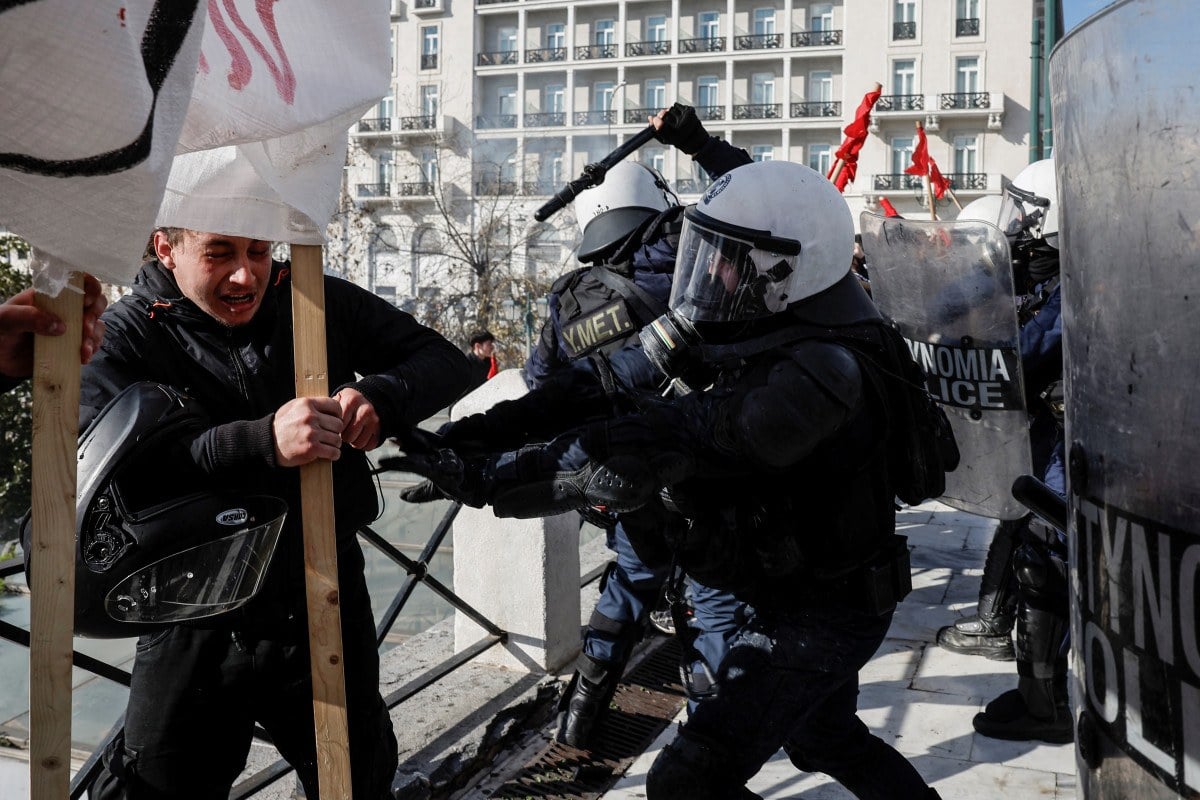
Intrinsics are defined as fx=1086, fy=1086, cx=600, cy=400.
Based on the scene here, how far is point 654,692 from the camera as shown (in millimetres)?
4414

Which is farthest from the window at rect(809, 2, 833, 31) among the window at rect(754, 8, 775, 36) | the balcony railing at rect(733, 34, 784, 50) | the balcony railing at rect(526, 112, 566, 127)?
the balcony railing at rect(526, 112, 566, 127)

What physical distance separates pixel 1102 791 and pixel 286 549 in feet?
5.40

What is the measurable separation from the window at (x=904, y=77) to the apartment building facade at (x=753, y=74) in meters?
0.06

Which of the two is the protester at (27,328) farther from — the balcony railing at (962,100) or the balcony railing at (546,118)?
the balcony railing at (962,100)

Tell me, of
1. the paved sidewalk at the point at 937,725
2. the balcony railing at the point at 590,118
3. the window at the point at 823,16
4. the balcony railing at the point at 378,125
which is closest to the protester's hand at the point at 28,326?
the paved sidewalk at the point at 937,725

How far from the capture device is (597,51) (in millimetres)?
43781

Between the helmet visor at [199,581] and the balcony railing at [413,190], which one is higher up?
the balcony railing at [413,190]

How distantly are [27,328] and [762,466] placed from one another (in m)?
1.39

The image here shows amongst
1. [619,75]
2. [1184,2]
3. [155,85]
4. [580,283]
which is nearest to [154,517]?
[155,85]

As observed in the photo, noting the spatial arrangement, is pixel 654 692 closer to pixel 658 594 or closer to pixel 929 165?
pixel 658 594

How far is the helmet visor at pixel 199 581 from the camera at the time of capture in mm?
1999

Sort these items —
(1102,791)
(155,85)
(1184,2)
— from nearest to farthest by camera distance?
1. (1184,2)
2. (1102,791)
3. (155,85)

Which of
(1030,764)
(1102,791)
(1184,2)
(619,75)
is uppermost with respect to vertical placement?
(619,75)

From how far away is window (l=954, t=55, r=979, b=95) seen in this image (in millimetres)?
39094
